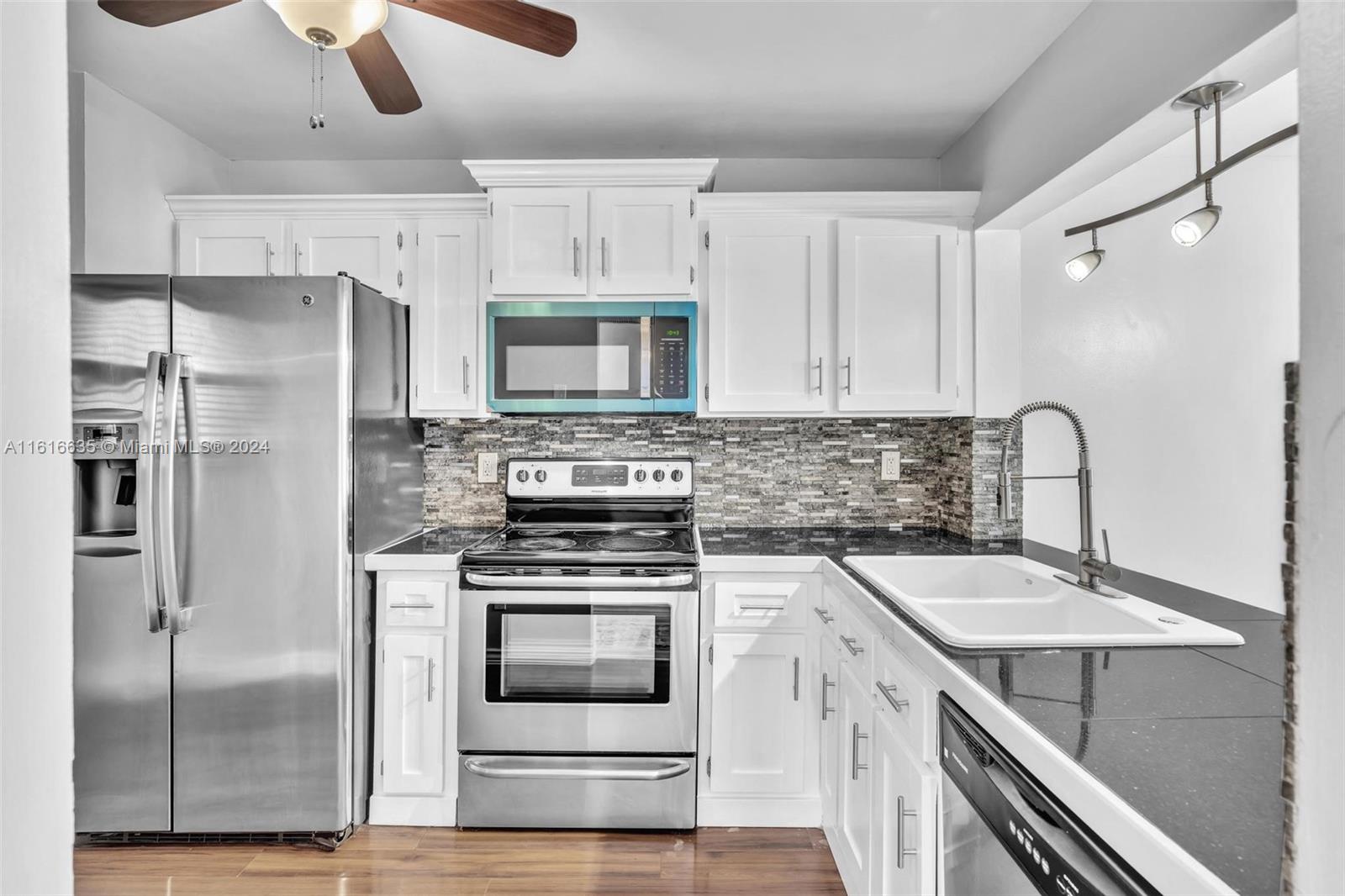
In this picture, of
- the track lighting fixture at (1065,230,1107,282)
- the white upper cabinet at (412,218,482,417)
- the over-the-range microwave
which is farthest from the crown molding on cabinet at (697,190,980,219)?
the white upper cabinet at (412,218,482,417)

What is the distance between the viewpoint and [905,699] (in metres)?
1.44

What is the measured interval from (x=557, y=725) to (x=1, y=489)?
2144mm

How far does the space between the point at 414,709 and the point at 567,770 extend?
1.81 ft

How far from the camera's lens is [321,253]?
2.61 meters

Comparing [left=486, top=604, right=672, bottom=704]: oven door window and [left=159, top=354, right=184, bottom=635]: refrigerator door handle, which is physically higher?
[left=159, top=354, right=184, bottom=635]: refrigerator door handle

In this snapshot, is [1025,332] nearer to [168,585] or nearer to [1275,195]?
[1275,195]

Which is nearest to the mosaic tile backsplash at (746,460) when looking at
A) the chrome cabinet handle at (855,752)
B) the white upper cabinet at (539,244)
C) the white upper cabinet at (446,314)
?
the white upper cabinet at (446,314)

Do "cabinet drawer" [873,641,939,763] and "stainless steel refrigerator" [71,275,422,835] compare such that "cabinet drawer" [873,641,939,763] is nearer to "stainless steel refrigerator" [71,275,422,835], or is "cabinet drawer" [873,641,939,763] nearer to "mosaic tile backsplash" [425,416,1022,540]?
"mosaic tile backsplash" [425,416,1022,540]

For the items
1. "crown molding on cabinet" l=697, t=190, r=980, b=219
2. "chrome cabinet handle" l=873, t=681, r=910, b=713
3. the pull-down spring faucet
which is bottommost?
"chrome cabinet handle" l=873, t=681, r=910, b=713

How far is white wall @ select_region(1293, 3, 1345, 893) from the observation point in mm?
265

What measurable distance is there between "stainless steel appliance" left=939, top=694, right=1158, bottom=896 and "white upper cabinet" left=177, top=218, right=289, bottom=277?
274 centimetres

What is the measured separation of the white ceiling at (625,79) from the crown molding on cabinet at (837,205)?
0.28 metres

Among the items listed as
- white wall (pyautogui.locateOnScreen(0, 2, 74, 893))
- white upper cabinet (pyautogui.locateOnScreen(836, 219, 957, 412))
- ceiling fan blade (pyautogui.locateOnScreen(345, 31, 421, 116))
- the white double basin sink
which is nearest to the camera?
white wall (pyautogui.locateOnScreen(0, 2, 74, 893))

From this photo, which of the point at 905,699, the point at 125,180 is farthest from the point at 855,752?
the point at 125,180
